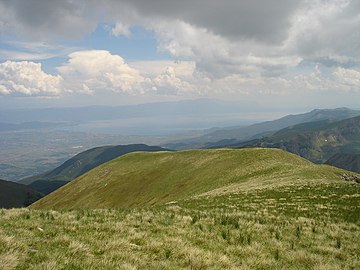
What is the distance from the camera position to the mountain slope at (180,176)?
50.5 m

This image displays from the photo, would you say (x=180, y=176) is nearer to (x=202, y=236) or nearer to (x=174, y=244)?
(x=202, y=236)

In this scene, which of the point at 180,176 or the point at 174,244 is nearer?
the point at 174,244

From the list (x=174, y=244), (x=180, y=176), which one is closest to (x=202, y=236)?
(x=174, y=244)

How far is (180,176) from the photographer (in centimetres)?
6869

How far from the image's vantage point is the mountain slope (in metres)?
50.5

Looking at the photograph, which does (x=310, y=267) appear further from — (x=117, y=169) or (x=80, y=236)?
(x=117, y=169)

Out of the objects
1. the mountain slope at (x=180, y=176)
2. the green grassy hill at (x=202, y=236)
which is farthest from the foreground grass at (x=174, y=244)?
the mountain slope at (x=180, y=176)

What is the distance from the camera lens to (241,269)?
8922 mm

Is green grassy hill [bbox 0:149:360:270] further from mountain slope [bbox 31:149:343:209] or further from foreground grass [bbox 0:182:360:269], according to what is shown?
mountain slope [bbox 31:149:343:209]

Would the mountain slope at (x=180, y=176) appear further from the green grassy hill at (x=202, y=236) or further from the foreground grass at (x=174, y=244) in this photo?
the foreground grass at (x=174, y=244)

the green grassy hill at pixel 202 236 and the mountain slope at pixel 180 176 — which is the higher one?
the green grassy hill at pixel 202 236

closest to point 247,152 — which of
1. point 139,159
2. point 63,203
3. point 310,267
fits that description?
point 139,159

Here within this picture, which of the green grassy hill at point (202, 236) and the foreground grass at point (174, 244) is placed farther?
the green grassy hill at point (202, 236)

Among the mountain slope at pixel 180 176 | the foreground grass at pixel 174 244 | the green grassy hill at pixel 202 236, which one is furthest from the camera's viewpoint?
the mountain slope at pixel 180 176
